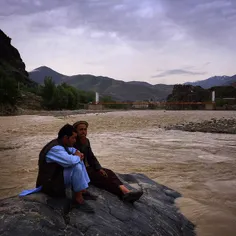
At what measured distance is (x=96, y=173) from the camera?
17.1 ft

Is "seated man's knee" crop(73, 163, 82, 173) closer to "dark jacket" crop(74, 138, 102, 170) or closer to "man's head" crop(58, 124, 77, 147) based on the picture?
"man's head" crop(58, 124, 77, 147)

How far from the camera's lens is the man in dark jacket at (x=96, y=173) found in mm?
5043

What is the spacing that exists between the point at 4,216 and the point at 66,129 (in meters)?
1.36

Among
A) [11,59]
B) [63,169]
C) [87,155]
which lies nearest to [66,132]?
[63,169]

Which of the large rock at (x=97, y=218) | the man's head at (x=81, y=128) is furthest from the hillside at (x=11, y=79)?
the large rock at (x=97, y=218)

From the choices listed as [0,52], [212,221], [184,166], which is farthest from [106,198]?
[0,52]

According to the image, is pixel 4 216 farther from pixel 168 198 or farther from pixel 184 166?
pixel 184 166

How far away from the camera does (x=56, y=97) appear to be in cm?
6912

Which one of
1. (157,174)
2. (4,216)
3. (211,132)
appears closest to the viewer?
(4,216)

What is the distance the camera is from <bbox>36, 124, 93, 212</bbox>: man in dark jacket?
13.5 feet

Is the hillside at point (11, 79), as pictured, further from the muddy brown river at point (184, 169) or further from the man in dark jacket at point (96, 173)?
the man in dark jacket at point (96, 173)

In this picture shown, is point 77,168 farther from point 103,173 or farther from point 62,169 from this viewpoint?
point 103,173

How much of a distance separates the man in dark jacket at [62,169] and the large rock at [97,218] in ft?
0.55

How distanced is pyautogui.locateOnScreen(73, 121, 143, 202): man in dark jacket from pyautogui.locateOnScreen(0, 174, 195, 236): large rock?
0.13 metres
